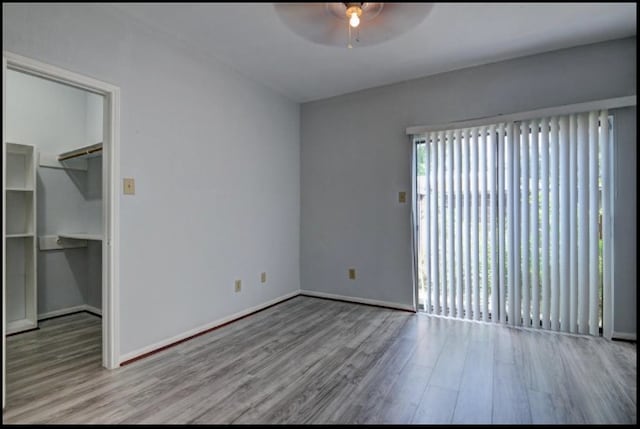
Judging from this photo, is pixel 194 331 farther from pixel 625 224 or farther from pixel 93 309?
pixel 625 224

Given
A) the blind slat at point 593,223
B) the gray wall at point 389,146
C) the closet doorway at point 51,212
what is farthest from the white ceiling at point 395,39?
the closet doorway at point 51,212

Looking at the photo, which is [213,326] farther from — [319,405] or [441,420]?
[441,420]

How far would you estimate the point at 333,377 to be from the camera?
197 cm

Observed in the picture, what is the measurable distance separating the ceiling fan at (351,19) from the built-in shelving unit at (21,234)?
107 inches

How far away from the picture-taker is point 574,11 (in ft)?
6.15

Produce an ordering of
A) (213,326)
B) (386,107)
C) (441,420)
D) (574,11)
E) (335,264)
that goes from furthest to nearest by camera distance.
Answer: (335,264), (386,107), (213,326), (574,11), (441,420)

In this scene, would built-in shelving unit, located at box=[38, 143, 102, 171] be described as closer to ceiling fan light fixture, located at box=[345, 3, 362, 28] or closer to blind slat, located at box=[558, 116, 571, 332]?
ceiling fan light fixture, located at box=[345, 3, 362, 28]

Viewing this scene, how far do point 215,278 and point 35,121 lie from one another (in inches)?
93.7

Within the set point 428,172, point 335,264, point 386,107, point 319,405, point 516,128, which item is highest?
point 386,107

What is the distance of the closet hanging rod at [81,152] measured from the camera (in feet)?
9.42

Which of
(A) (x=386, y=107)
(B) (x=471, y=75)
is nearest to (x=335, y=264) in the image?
(A) (x=386, y=107)

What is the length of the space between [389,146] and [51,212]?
3583mm

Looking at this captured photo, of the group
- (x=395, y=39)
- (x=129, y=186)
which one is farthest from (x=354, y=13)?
(x=129, y=186)

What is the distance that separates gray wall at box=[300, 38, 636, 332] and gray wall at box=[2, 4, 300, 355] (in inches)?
21.9
